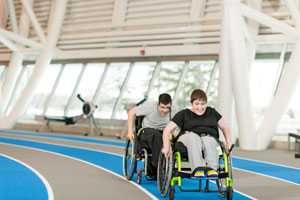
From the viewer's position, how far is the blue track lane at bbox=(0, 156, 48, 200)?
5.14 metres

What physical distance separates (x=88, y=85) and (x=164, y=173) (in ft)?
43.0

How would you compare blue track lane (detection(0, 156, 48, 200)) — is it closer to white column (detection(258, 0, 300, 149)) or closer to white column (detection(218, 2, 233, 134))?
white column (detection(218, 2, 233, 134))

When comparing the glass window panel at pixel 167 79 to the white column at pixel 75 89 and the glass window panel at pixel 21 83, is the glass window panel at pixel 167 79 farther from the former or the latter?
the glass window panel at pixel 21 83

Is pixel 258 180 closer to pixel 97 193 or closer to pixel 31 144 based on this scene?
pixel 97 193

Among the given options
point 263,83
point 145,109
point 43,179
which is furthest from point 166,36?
point 43,179

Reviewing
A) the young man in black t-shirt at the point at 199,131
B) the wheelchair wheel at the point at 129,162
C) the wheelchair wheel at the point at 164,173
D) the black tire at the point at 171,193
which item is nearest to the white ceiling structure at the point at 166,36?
the wheelchair wheel at the point at 129,162

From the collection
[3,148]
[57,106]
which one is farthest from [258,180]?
[57,106]

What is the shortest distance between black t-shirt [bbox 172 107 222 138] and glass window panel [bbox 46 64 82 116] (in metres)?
13.6

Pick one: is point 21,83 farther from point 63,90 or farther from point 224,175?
point 224,175

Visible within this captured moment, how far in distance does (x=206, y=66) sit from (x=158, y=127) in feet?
30.5

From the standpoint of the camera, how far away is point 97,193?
5.48 meters

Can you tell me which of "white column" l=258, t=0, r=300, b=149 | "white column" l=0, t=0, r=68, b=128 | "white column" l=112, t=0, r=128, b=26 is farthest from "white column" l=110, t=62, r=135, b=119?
"white column" l=258, t=0, r=300, b=149

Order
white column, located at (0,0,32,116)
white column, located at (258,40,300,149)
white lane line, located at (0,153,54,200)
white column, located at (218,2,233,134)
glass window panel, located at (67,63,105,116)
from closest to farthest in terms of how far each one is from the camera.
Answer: white lane line, located at (0,153,54,200) → white column, located at (258,40,300,149) → white column, located at (218,2,233,134) → glass window panel, located at (67,63,105,116) → white column, located at (0,0,32,116)

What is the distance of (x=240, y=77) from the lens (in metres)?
11.7
